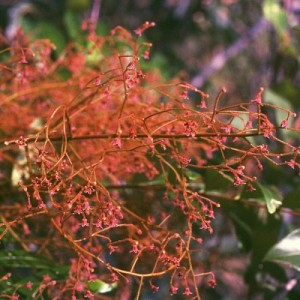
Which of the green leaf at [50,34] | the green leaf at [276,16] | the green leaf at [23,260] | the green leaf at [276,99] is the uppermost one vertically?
the green leaf at [276,16]

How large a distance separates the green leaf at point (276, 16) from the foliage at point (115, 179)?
12.0 inches

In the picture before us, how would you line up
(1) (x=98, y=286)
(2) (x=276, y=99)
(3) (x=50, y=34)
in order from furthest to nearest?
1. (3) (x=50, y=34)
2. (2) (x=276, y=99)
3. (1) (x=98, y=286)

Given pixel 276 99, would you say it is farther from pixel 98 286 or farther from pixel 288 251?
pixel 98 286

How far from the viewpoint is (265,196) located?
0.63 metres

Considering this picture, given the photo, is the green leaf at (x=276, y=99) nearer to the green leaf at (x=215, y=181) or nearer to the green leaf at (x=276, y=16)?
the green leaf at (x=276, y=16)

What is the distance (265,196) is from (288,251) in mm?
65

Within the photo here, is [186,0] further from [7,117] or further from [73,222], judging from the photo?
[73,222]

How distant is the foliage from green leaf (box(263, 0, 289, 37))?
1.00 ft

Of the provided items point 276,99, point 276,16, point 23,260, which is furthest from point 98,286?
point 276,16

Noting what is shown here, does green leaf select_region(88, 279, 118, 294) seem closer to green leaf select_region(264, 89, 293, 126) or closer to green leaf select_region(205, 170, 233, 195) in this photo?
green leaf select_region(205, 170, 233, 195)

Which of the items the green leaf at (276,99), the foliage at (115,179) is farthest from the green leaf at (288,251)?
the green leaf at (276,99)

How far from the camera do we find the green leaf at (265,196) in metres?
0.62

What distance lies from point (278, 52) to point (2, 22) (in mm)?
551

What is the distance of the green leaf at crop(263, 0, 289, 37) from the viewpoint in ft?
3.44
